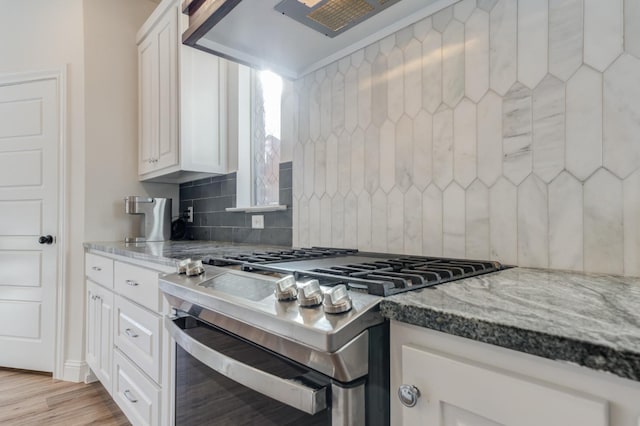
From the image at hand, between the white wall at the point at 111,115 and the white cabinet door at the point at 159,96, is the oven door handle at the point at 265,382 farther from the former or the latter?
the white wall at the point at 111,115

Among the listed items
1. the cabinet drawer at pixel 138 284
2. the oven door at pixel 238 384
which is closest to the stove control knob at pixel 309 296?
the oven door at pixel 238 384

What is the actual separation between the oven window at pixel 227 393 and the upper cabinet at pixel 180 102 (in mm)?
1387

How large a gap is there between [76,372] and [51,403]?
341mm

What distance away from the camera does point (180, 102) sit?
215 cm

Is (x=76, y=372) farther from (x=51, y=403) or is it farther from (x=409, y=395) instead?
(x=409, y=395)

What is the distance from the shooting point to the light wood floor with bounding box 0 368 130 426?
1936 mm

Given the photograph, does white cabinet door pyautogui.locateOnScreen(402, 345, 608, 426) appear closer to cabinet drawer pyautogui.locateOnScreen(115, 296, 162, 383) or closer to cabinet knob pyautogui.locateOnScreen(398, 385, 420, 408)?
cabinet knob pyautogui.locateOnScreen(398, 385, 420, 408)

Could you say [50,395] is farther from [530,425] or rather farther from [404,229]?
[530,425]

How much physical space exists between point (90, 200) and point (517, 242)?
8.79 feet

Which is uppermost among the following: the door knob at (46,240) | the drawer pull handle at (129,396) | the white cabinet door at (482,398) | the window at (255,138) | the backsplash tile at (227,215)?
the window at (255,138)

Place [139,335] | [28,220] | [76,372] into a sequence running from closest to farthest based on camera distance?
[139,335] < [76,372] < [28,220]

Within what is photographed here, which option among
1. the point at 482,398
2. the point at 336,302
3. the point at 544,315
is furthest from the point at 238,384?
the point at 544,315

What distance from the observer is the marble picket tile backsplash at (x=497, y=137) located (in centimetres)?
89

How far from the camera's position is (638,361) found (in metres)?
0.36
